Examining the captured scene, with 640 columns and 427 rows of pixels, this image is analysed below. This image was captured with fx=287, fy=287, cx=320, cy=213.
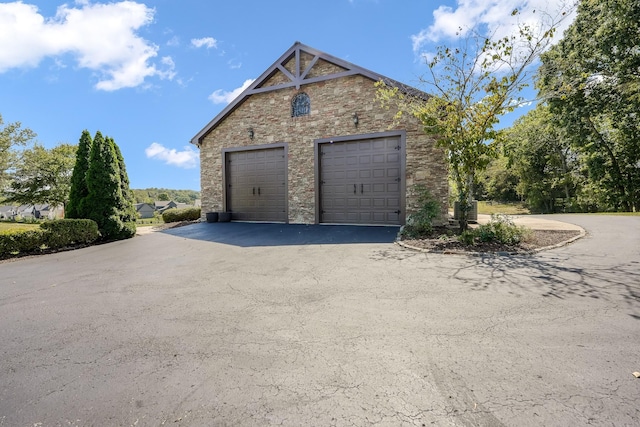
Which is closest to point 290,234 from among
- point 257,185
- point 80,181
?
point 257,185

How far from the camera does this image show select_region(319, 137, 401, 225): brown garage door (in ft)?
31.8

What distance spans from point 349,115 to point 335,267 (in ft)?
22.1

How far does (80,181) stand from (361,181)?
29.0 feet

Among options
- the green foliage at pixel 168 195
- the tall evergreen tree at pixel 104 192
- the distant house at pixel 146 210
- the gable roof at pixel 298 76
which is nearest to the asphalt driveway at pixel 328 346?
the tall evergreen tree at pixel 104 192

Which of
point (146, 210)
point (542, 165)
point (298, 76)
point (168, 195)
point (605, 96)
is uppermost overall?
point (605, 96)

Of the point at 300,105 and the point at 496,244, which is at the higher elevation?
the point at 300,105

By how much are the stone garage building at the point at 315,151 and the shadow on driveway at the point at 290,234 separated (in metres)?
0.96

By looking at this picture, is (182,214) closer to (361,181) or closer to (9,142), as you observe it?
(361,181)

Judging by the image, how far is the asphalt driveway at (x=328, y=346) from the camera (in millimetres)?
1723

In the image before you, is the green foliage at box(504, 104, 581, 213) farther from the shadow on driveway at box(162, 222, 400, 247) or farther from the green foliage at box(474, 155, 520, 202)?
the shadow on driveway at box(162, 222, 400, 247)

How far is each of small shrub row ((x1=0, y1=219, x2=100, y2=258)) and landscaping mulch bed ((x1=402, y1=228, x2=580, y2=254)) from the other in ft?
28.6

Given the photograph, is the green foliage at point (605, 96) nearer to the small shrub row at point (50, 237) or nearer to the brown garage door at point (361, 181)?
the brown garage door at point (361, 181)

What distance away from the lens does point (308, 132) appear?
1072 cm

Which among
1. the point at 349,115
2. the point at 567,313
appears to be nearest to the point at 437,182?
the point at 349,115
